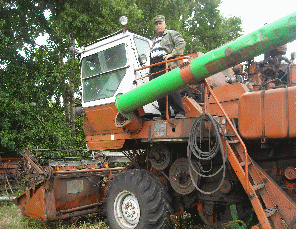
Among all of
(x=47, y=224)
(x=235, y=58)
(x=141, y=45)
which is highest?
(x=141, y=45)

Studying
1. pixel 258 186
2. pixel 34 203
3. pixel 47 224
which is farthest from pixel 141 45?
pixel 47 224

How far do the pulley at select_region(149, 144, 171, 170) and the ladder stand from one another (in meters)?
1.14

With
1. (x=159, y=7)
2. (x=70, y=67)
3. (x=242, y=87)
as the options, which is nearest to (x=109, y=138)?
(x=242, y=87)

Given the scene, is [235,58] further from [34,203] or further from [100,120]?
[34,203]

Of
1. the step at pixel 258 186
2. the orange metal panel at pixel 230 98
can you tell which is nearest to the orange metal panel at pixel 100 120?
the orange metal panel at pixel 230 98

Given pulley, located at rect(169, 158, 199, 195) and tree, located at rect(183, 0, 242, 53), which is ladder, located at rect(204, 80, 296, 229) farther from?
tree, located at rect(183, 0, 242, 53)

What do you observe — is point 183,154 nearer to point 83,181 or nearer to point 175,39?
point 175,39

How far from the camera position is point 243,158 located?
176 inches

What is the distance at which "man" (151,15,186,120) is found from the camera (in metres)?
5.25

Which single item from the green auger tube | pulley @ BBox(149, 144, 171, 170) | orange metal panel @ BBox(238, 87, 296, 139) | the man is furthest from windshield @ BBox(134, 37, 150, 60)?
orange metal panel @ BBox(238, 87, 296, 139)

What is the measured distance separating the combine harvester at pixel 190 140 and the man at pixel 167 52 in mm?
213

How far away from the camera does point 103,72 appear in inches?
244

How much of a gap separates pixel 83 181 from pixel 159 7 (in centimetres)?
A: 1386

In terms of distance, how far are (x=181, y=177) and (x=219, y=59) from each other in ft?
6.66
